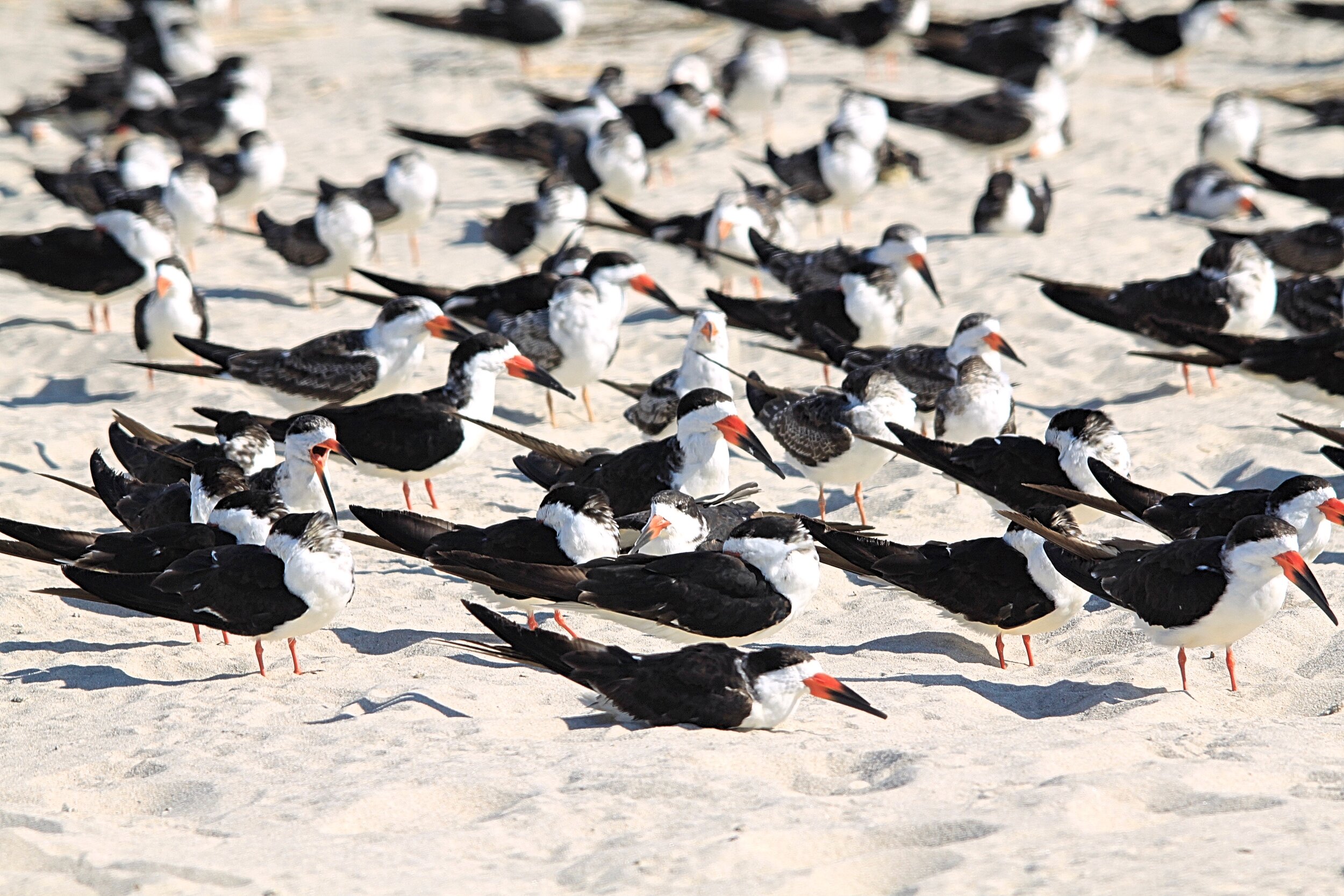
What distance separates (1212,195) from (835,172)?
2.88 meters

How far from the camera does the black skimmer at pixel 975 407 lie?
750 cm

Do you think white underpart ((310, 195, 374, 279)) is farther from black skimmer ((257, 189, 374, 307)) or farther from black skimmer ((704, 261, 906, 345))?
black skimmer ((704, 261, 906, 345))

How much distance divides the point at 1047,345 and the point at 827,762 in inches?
219

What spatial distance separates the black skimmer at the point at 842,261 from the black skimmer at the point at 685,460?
2860mm

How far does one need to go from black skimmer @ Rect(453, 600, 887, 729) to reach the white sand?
9cm

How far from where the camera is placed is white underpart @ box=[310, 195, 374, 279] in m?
10.9

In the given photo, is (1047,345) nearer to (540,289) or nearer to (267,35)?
(540,289)

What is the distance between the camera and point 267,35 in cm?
1969

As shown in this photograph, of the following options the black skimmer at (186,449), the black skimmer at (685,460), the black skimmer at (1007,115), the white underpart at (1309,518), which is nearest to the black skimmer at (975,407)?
the black skimmer at (685,460)

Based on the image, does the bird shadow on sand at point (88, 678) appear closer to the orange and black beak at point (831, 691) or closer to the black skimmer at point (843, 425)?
the orange and black beak at point (831, 691)

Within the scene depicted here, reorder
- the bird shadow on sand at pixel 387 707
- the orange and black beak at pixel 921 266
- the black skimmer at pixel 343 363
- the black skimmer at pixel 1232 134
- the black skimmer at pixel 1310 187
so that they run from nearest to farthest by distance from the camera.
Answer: the bird shadow on sand at pixel 387 707, the black skimmer at pixel 343 363, the orange and black beak at pixel 921 266, the black skimmer at pixel 1310 187, the black skimmer at pixel 1232 134

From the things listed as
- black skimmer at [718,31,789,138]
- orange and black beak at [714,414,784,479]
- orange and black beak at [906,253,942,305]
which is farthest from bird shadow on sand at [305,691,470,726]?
black skimmer at [718,31,789,138]

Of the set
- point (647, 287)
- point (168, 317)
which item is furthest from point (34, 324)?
point (647, 287)

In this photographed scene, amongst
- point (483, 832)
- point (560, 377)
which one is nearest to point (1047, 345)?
point (560, 377)
